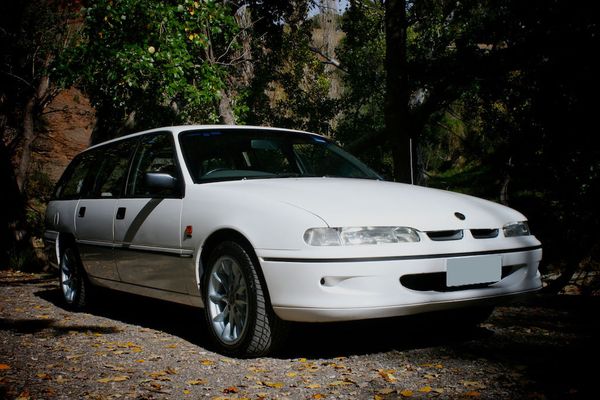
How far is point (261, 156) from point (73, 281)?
260cm

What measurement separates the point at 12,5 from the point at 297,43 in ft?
22.5

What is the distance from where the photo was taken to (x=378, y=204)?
409 centimetres

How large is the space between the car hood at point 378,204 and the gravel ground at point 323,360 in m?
0.86

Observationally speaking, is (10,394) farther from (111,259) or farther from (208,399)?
(111,259)

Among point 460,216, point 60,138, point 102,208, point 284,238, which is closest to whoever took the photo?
point 284,238

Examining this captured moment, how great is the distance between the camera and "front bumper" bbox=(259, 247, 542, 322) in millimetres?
3766

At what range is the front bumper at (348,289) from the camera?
377 cm

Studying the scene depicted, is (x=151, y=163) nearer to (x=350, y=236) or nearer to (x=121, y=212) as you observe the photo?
(x=121, y=212)

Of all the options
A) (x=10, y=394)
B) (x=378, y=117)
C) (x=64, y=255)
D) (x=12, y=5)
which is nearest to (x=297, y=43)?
(x=378, y=117)

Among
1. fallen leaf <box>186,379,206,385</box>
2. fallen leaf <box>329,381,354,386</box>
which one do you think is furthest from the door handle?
fallen leaf <box>329,381,354,386</box>

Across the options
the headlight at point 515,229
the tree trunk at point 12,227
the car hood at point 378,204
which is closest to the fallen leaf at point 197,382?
the car hood at point 378,204

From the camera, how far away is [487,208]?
179 inches

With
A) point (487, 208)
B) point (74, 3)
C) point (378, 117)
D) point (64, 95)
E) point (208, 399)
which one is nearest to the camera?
point (208, 399)

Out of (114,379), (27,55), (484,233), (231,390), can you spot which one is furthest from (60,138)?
(231,390)
